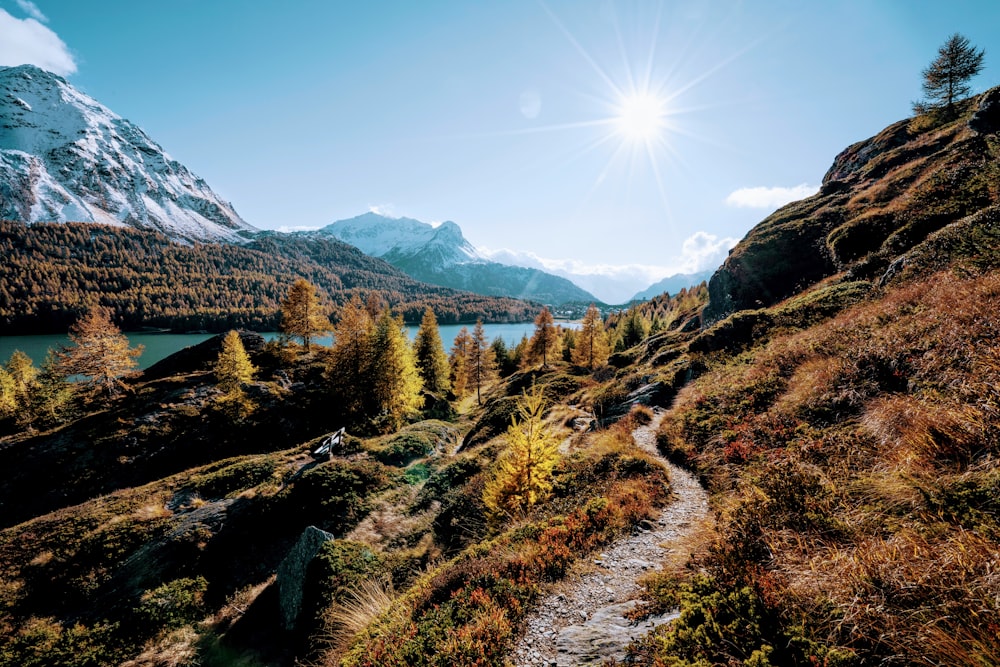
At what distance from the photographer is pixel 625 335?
63.6 metres

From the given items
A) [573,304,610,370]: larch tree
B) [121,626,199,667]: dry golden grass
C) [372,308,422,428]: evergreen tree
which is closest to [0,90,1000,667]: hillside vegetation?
[121,626,199,667]: dry golden grass

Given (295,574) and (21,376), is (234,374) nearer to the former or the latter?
(295,574)

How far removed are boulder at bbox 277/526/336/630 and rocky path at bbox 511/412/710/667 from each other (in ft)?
35.6

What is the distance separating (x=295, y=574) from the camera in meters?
13.0

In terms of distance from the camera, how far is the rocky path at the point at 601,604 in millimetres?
5168

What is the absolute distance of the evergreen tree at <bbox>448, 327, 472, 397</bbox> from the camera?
5690 cm

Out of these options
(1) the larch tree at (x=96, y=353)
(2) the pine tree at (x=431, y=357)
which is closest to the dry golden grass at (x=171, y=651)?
(1) the larch tree at (x=96, y=353)

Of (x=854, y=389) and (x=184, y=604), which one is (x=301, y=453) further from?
(x=854, y=389)

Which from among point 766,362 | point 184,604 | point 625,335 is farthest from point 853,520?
point 625,335

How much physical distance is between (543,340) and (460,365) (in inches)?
575

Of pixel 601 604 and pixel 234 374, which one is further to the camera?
pixel 234 374

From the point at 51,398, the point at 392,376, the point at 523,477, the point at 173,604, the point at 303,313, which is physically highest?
the point at 303,313

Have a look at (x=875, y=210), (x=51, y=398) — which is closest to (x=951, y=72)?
(x=875, y=210)

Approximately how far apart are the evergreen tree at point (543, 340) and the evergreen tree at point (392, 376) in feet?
78.7
